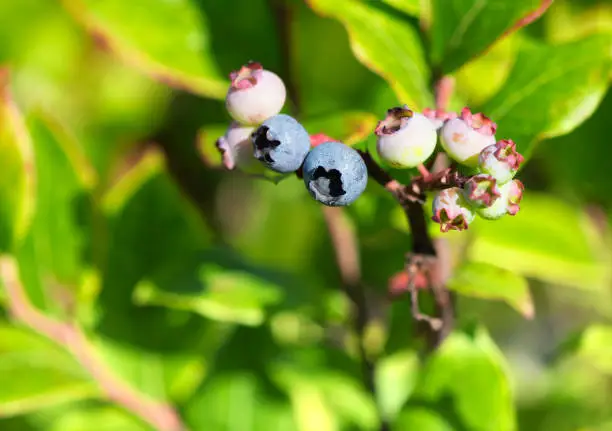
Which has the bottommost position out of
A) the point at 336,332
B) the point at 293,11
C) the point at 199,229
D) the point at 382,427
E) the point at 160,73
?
the point at 336,332

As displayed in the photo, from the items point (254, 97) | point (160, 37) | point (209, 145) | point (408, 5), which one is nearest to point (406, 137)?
point (254, 97)

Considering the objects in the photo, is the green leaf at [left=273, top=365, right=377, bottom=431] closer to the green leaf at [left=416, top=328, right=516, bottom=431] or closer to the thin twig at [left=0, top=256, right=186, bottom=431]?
the thin twig at [left=0, top=256, right=186, bottom=431]

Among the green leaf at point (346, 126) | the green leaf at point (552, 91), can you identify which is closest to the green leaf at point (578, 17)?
the green leaf at point (552, 91)

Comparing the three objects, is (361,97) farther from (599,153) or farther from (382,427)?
(382,427)

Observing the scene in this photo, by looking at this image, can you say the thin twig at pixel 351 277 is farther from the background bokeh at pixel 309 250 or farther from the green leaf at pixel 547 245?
the green leaf at pixel 547 245

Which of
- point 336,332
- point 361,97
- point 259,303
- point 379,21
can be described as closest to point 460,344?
point 259,303

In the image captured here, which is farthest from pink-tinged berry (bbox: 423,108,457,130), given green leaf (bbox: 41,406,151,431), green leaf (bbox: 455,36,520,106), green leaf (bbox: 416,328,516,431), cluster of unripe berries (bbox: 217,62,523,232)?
green leaf (bbox: 41,406,151,431)
